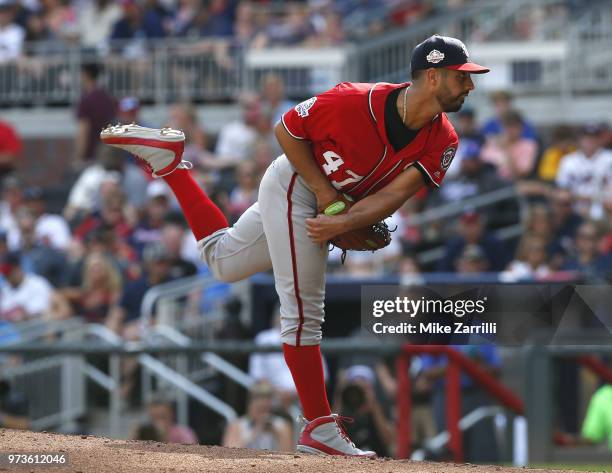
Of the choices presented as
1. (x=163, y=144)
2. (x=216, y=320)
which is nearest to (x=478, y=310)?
(x=163, y=144)

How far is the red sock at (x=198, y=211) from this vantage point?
6.55 meters

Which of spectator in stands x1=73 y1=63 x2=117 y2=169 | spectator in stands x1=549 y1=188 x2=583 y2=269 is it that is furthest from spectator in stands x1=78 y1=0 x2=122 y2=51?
spectator in stands x1=549 y1=188 x2=583 y2=269

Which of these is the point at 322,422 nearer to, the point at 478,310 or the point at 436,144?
the point at 478,310

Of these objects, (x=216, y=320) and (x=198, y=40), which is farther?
(x=198, y=40)

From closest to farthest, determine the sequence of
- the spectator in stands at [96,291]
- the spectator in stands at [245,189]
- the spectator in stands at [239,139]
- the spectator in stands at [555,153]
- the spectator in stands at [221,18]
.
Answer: the spectator in stands at [96,291], the spectator in stands at [245,189], the spectator in stands at [555,153], the spectator in stands at [239,139], the spectator in stands at [221,18]

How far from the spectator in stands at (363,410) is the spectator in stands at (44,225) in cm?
466

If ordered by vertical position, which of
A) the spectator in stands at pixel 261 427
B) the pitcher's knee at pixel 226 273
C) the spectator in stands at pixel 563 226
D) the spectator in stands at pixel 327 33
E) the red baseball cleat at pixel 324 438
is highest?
the spectator in stands at pixel 327 33

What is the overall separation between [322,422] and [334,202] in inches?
39.6

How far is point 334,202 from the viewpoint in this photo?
5980 mm

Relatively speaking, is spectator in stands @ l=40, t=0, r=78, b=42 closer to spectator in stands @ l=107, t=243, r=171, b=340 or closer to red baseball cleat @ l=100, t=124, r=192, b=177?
spectator in stands @ l=107, t=243, r=171, b=340

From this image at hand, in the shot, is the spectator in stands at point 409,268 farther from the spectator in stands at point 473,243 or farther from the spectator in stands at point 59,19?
the spectator in stands at point 59,19

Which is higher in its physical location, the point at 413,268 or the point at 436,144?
the point at 436,144

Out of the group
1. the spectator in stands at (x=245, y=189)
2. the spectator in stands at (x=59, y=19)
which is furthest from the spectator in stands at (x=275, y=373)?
the spectator in stands at (x=59, y=19)

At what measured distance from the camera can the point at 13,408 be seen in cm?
1042
